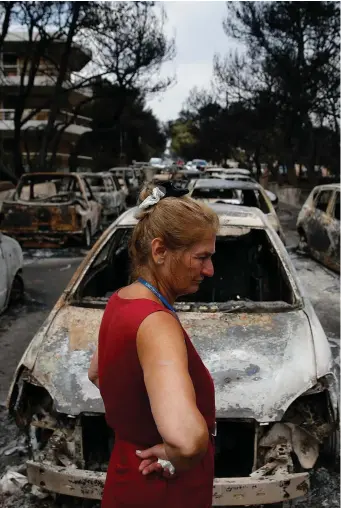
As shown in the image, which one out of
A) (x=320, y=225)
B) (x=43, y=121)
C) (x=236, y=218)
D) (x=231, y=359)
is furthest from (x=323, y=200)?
(x=43, y=121)

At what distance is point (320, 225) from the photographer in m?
10.3

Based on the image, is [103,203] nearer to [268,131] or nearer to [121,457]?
[121,457]

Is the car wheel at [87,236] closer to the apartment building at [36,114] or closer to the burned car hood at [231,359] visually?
the burned car hood at [231,359]

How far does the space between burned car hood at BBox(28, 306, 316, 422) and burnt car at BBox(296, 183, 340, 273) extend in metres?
6.36

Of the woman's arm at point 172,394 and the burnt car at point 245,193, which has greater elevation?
the burnt car at point 245,193

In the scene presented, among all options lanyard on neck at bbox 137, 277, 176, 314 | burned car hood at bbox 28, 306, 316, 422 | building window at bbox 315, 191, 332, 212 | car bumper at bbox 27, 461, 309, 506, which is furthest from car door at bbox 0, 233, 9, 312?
building window at bbox 315, 191, 332, 212

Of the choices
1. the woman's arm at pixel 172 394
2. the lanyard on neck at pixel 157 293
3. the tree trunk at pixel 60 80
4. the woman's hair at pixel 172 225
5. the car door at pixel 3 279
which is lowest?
the car door at pixel 3 279

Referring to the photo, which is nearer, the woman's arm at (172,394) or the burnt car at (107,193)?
the woman's arm at (172,394)

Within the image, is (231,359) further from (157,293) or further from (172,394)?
(172,394)

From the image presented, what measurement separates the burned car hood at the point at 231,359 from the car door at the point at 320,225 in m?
6.74

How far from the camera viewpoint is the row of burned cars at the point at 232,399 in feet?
8.44

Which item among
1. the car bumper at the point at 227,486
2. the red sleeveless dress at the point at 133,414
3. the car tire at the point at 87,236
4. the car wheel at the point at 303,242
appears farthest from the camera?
the car tire at the point at 87,236

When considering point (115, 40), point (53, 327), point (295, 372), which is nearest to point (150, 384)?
point (295, 372)

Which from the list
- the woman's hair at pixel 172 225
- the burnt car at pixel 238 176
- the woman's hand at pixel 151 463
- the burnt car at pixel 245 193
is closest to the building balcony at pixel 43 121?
the burnt car at pixel 238 176
